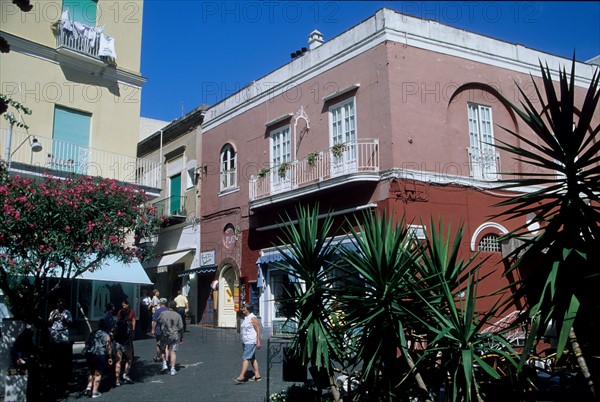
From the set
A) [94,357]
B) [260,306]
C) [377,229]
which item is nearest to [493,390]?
[377,229]

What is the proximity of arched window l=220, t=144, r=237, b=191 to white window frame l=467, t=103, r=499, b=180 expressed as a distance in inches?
366

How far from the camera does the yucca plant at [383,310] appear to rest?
24.0 ft

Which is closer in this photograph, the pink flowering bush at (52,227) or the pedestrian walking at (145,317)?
the pink flowering bush at (52,227)

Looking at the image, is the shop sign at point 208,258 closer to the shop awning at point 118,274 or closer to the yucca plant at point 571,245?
the shop awning at point 118,274

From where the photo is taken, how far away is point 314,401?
926 centimetres

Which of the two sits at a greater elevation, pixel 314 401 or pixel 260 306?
pixel 260 306

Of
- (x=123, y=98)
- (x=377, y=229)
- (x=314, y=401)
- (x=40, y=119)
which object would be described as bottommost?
(x=314, y=401)

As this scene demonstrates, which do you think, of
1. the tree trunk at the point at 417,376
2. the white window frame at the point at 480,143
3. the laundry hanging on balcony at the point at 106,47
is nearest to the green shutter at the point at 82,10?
the laundry hanging on balcony at the point at 106,47

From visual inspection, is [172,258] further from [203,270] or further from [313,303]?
[313,303]

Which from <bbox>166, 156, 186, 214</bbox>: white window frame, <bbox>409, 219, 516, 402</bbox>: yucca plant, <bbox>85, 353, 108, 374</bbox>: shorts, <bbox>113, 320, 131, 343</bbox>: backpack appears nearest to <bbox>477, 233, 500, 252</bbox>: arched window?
<bbox>113, 320, 131, 343</bbox>: backpack

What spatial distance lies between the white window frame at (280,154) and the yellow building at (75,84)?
4090 millimetres

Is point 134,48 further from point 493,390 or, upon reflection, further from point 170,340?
point 493,390

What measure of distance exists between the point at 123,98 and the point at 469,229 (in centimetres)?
1210

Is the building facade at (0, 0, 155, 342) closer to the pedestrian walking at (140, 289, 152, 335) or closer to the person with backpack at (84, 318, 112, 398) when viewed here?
the pedestrian walking at (140, 289, 152, 335)
